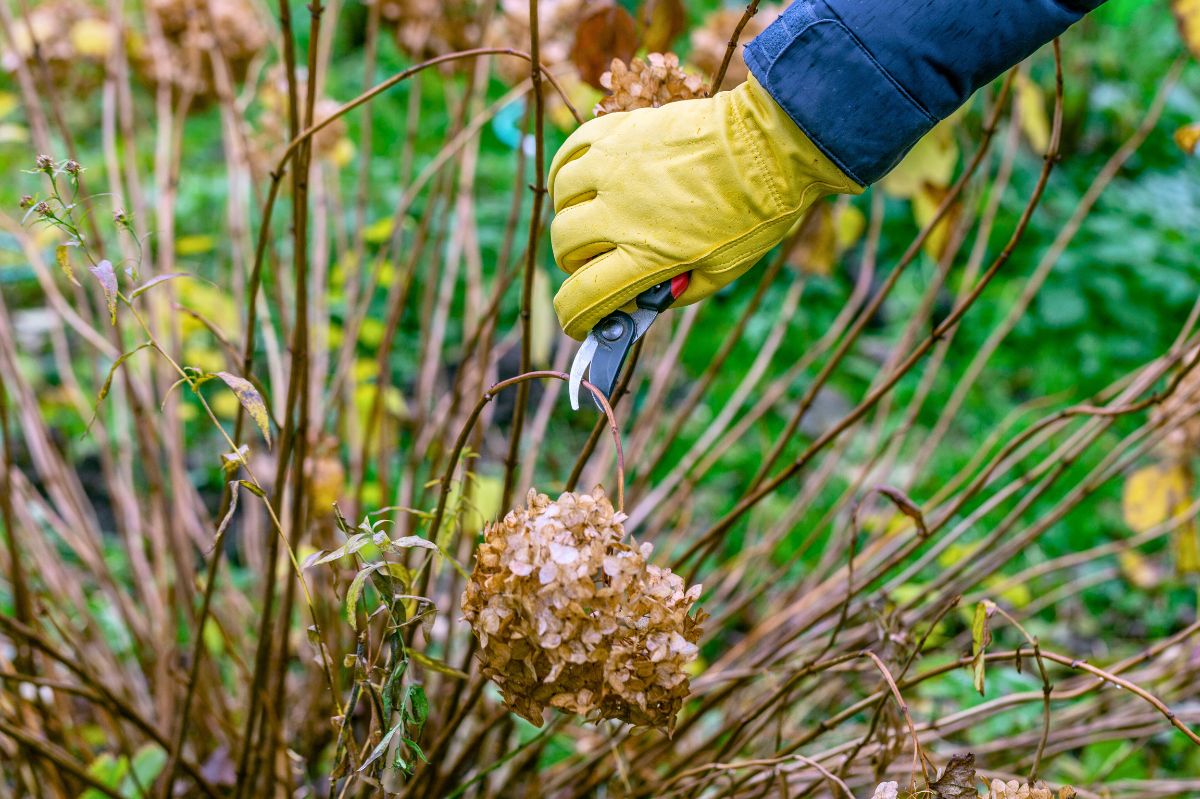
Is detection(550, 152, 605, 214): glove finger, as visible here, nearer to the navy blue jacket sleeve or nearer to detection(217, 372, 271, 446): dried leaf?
the navy blue jacket sleeve

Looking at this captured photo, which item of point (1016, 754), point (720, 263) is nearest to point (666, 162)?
point (720, 263)

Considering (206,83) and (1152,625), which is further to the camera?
(1152,625)

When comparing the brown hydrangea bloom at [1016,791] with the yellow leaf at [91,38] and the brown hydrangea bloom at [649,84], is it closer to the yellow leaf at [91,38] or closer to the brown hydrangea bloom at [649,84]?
the brown hydrangea bloom at [649,84]

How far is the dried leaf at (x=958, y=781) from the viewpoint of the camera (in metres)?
0.66

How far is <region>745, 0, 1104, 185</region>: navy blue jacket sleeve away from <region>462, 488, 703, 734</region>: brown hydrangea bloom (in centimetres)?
38

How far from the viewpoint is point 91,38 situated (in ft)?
6.15

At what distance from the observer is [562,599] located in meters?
0.59

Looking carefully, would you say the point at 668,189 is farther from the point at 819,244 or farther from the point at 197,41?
the point at 197,41

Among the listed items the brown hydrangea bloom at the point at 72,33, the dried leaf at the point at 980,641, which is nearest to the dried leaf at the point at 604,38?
the dried leaf at the point at 980,641

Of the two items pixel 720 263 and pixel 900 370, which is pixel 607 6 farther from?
pixel 900 370

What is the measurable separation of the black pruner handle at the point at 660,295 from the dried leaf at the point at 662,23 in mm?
425

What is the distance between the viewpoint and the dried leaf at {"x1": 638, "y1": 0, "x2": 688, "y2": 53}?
1137mm

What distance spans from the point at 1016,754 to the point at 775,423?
1202 millimetres

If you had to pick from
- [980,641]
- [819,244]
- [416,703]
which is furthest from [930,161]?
[416,703]
